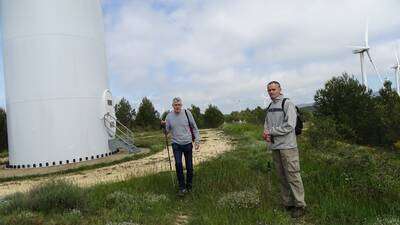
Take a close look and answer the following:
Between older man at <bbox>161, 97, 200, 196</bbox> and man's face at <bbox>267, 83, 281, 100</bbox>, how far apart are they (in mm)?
2555

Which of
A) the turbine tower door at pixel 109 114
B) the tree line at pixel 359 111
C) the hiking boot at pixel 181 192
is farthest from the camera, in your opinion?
the tree line at pixel 359 111

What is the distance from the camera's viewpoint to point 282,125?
7.60 m

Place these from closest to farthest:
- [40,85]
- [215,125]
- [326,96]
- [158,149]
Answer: [40,85]
[158,149]
[326,96]
[215,125]

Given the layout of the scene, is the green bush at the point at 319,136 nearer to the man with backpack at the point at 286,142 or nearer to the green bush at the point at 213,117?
the man with backpack at the point at 286,142

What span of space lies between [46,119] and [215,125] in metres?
37.0

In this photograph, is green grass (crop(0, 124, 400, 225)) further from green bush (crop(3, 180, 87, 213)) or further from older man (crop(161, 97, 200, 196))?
older man (crop(161, 97, 200, 196))

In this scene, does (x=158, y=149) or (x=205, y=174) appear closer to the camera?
(x=205, y=174)

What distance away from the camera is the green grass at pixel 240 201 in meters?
7.46

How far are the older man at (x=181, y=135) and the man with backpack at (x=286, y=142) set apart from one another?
2.38m

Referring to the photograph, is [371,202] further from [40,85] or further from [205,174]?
[40,85]

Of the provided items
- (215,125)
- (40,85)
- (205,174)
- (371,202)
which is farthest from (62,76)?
(215,125)

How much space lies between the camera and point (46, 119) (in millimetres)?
19484

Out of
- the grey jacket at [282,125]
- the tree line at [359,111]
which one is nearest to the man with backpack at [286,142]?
the grey jacket at [282,125]

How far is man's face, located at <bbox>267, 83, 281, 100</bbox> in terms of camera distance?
775 centimetres
